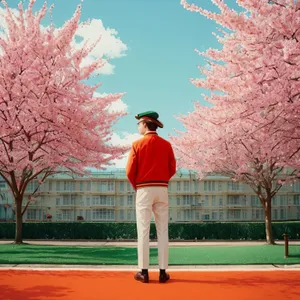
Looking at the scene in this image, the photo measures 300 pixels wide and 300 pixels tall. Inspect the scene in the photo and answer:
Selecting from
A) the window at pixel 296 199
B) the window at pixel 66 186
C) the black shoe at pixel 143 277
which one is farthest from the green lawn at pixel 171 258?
the window at pixel 296 199

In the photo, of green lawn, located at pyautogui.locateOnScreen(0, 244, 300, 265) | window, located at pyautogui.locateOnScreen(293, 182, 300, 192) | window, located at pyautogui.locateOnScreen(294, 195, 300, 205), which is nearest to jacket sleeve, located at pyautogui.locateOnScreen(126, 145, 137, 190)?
green lawn, located at pyautogui.locateOnScreen(0, 244, 300, 265)

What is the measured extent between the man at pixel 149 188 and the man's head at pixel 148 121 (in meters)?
0.02

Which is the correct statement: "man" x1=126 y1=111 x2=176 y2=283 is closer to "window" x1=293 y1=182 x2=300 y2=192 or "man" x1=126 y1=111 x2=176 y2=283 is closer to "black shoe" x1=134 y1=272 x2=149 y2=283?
"black shoe" x1=134 y1=272 x2=149 y2=283

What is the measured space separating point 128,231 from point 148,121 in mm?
26853

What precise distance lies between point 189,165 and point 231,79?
531 inches

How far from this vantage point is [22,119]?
1513 centimetres

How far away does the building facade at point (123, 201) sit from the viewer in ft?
279

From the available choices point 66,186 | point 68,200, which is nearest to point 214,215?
point 68,200

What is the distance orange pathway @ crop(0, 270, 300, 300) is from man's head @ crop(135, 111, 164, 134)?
2282 mm

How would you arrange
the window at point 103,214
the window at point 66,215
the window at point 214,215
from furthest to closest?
the window at point 103,214 → the window at point 66,215 → the window at point 214,215

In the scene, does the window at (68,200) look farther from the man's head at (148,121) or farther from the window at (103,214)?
the man's head at (148,121)

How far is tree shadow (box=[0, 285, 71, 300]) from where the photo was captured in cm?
569

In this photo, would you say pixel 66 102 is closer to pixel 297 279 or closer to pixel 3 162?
pixel 3 162

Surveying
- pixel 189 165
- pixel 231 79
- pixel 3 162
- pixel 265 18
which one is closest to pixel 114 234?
pixel 189 165
